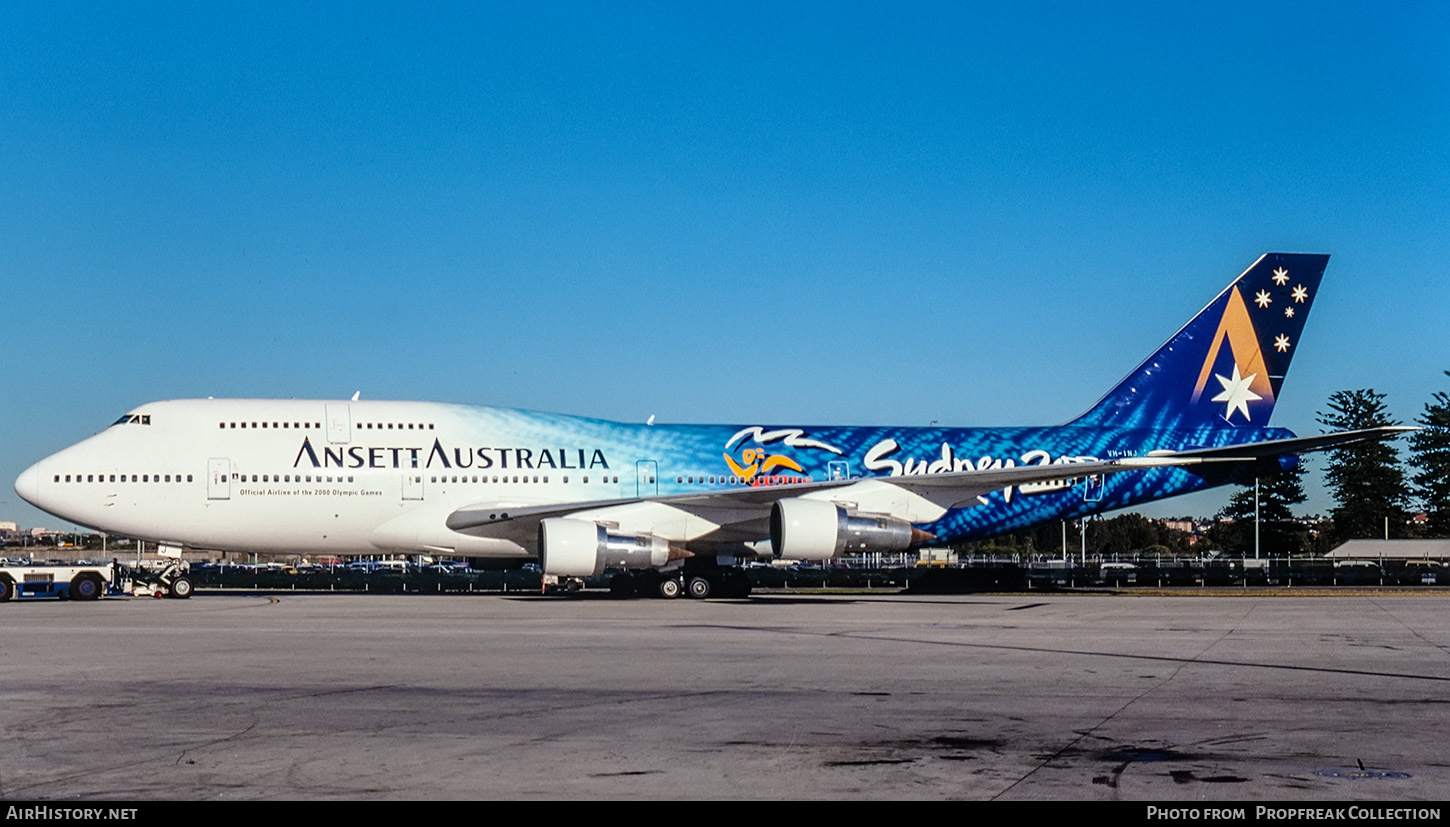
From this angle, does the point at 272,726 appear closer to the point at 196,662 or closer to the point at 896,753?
the point at 896,753

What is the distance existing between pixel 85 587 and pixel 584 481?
10866mm

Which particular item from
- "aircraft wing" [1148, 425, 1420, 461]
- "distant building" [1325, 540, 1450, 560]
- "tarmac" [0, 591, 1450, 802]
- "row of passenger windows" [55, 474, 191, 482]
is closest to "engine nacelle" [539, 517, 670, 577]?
"tarmac" [0, 591, 1450, 802]

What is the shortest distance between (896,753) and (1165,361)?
92.8 feet

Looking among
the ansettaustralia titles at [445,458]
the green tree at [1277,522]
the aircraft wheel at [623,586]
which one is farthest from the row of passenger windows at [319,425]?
the green tree at [1277,522]

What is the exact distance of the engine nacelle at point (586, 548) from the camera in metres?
27.0

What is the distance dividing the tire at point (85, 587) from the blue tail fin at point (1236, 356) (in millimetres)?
24252

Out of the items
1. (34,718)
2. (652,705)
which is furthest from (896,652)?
(34,718)

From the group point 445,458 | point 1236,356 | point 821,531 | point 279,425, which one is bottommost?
point 821,531

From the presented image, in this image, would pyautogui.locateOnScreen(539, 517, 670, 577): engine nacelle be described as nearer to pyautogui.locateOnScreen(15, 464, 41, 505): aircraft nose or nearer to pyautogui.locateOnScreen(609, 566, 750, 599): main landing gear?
pyautogui.locateOnScreen(609, 566, 750, 599): main landing gear

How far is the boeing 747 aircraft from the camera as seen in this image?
28.1 metres

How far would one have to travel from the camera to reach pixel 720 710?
10.4 meters

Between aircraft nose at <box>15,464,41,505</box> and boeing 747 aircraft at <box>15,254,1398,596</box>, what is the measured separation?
0.05 meters

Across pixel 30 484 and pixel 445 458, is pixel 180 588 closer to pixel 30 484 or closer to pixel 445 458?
pixel 30 484

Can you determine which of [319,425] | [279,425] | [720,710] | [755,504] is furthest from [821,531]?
[720,710]
